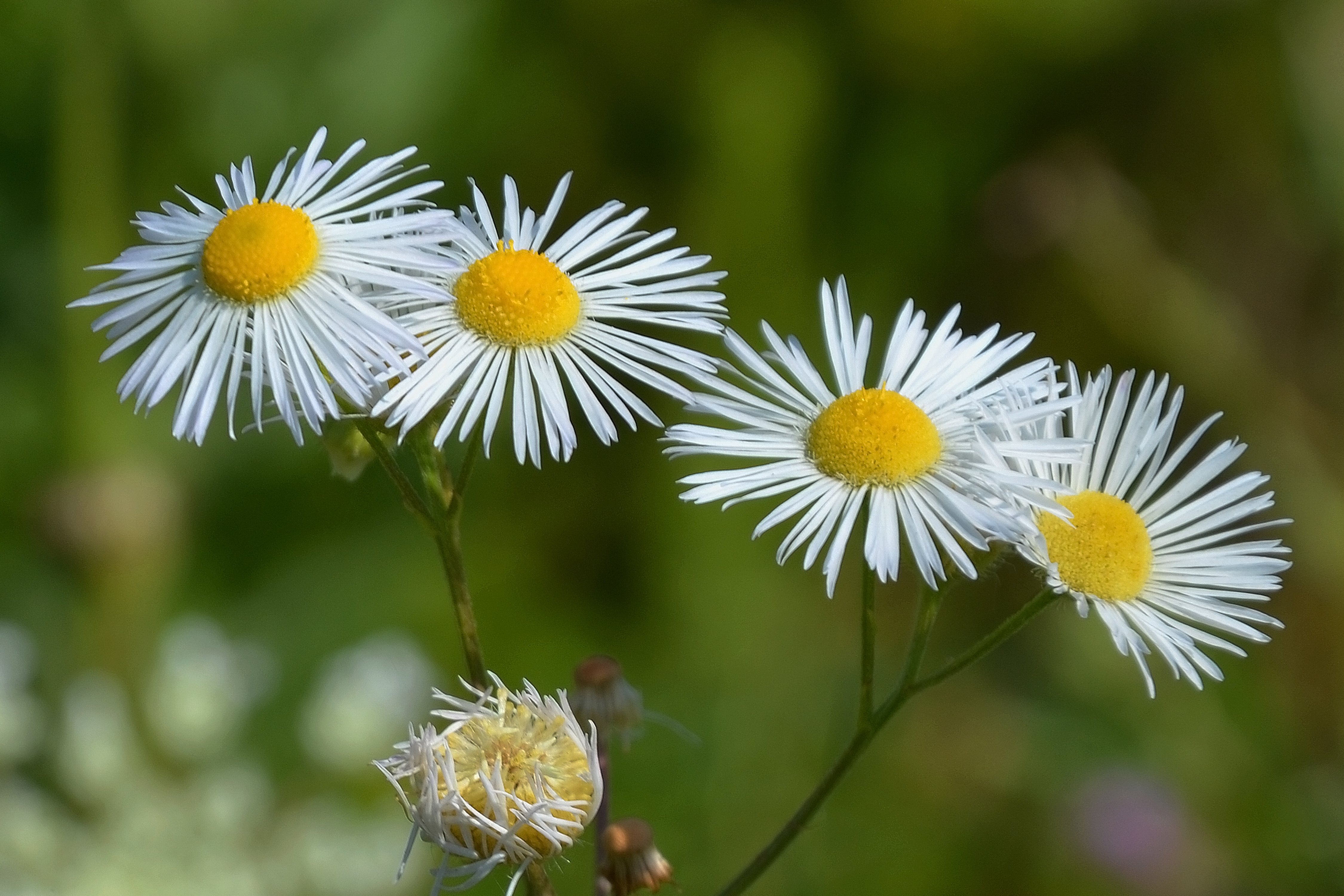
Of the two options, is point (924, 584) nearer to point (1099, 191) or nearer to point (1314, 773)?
point (1314, 773)

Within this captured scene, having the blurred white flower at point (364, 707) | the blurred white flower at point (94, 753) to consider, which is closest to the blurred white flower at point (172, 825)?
the blurred white flower at point (94, 753)

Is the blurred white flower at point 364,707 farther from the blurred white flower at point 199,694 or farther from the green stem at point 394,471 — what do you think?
the green stem at point 394,471

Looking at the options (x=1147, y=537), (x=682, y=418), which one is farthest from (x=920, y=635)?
(x=682, y=418)

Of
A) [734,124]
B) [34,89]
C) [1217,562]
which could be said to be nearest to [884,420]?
[1217,562]

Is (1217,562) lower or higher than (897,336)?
lower

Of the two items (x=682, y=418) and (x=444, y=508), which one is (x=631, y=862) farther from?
(x=682, y=418)
